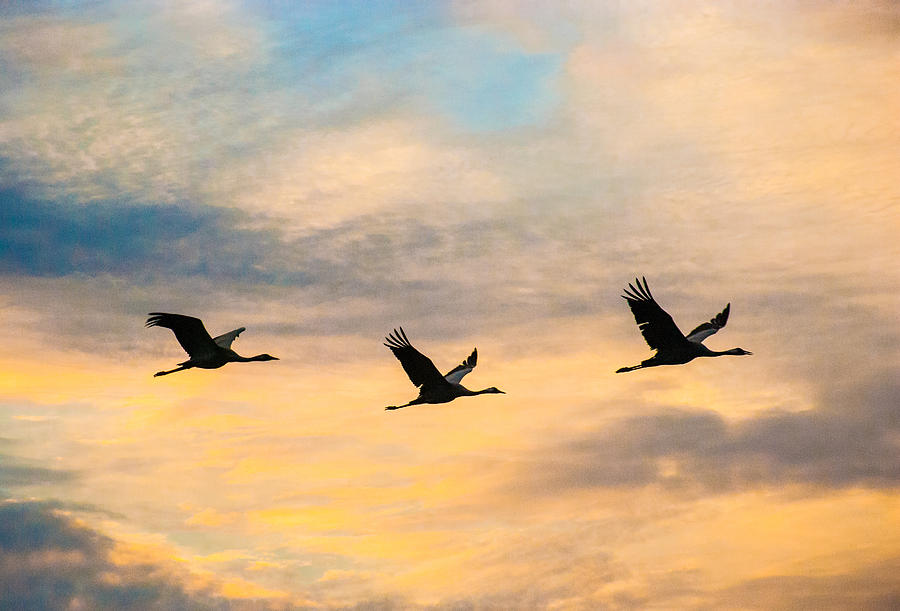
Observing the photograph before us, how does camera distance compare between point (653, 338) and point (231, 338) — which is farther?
point (231, 338)

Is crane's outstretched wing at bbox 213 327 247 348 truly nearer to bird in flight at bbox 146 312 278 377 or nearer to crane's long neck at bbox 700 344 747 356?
bird in flight at bbox 146 312 278 377

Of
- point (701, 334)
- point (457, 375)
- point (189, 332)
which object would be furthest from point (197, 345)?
point (701, 334)

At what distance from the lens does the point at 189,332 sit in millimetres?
54156

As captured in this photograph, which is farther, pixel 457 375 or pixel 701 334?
pixel 701 334

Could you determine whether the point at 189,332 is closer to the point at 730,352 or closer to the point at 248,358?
the point at 248,358

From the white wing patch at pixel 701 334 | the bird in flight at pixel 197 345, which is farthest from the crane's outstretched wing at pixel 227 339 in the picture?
the white wing patch at pixel 701 334

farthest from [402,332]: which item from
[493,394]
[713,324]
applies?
[713,324]

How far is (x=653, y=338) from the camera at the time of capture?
51.7 m

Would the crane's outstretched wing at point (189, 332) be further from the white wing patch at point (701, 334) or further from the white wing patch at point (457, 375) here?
the white wing patch at point (701, 334)

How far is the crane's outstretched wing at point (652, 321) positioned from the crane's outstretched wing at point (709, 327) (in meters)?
6.28

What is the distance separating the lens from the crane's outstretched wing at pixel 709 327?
191 feet

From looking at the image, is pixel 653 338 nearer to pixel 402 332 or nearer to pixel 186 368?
pixel 402 332

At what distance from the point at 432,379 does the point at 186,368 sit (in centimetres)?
1057

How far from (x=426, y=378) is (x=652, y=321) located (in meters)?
8.99
